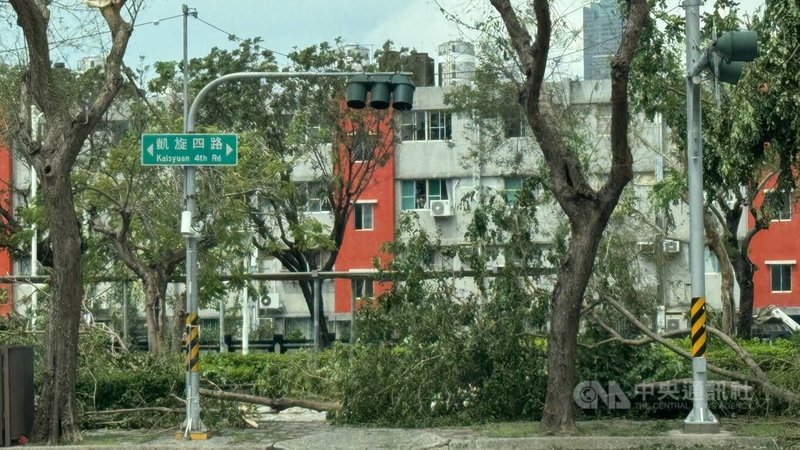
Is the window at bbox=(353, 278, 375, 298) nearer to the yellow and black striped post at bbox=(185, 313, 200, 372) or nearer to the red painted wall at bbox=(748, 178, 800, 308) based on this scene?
the yellow and black striped post at bbox=(185, 313, 200, 372)

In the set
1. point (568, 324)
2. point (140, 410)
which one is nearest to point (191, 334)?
point (140, 410)

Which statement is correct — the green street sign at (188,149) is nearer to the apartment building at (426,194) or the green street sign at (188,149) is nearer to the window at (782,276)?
the apartment building at (426,194)

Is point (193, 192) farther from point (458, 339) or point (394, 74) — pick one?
Result: point (458, 339)

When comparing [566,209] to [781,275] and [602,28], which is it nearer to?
[602,28]

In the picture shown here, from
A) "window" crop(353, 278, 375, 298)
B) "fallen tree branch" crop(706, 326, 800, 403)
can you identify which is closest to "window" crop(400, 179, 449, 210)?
"window" crop(353, 278, 375, 298)

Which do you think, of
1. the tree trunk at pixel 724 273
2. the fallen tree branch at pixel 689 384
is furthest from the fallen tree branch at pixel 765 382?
the tree trunk at pixel 724 273

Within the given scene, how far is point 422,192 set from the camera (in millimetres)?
46750

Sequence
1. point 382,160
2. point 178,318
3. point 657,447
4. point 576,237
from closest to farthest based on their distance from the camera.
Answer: point 657,447 → point 576,237 → point 178,318 → point 382,160

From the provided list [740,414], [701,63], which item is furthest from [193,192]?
[740,414]

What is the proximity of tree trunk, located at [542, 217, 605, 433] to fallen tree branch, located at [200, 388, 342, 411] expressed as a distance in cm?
444

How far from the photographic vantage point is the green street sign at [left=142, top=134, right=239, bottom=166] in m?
17.2

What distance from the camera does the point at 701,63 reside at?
630 inches

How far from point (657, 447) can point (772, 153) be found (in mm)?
6453

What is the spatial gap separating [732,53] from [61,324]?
36.0 ft
